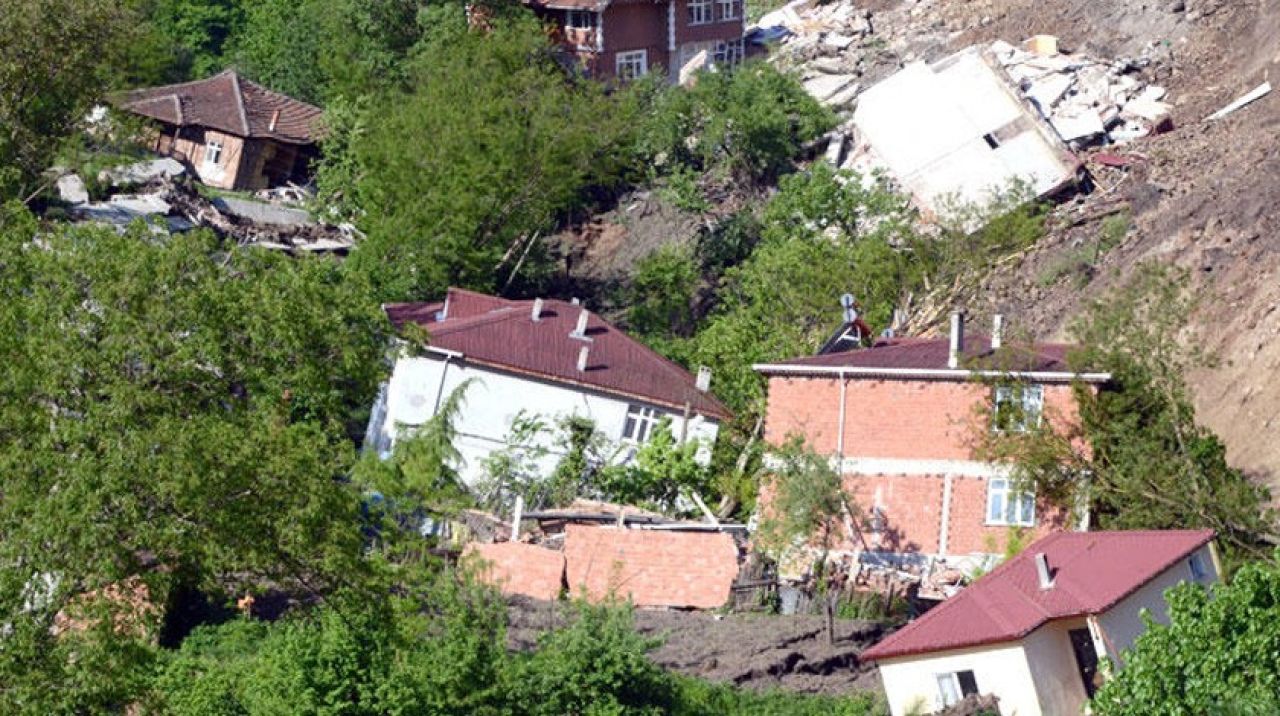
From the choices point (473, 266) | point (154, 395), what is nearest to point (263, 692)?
point (154, 395)

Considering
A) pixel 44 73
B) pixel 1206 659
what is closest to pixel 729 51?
pixel 44 73

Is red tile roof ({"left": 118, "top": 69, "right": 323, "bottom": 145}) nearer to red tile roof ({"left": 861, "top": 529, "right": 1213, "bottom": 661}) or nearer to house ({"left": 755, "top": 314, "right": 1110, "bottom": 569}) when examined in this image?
house ({"left": 755, "top": 314, "right": 1110, "bottom": 569})

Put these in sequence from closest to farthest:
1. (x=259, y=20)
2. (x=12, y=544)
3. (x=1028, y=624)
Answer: (x=12, y=544) → (x=1028, y=624) → (x=259, y=20)

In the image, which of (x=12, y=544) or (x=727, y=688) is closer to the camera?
(x=12, y=544)

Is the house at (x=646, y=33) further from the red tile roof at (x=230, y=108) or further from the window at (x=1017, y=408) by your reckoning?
the window at (x=1017, y=408)

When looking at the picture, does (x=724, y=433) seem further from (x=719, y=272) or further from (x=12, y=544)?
(x=12, y=544)
